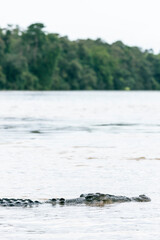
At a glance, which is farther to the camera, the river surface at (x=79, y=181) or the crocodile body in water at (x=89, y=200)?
the crocodile body in water at (x=89, y=200)

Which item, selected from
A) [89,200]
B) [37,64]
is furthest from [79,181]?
[37,64]

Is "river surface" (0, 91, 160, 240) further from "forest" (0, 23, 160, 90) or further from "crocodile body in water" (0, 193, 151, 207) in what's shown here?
"forest" (0, 23, 160, 90)

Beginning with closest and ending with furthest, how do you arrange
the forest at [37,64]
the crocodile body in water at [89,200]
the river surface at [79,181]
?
the river surface at [79,181]
the crocodile body in water at [89,200]
the forest at [37,64]

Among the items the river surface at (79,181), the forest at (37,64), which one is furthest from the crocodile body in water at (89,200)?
the forest at (37,64)

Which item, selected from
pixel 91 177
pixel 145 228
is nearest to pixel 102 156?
pixel 91 177

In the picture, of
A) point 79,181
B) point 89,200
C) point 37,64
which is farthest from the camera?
point 37,64

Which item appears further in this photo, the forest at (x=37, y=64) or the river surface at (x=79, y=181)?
the forest at (x=37, y=64)

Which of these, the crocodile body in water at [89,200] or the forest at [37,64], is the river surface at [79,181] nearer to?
the crocodile body in water at [89,200]

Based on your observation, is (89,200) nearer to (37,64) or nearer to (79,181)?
(79,181)

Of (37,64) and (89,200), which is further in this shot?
(37,64)

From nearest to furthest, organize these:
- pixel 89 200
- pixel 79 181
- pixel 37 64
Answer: pixel 89 200, pixel 79 181, pixel 37 64

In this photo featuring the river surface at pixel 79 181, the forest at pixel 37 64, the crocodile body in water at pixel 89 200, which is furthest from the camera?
the forest at pixel 37 64

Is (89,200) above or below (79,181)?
above

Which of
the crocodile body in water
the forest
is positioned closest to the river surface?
the crocodile body in water
